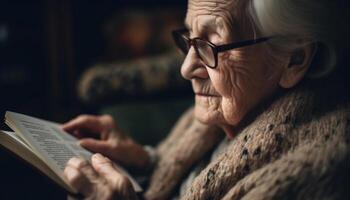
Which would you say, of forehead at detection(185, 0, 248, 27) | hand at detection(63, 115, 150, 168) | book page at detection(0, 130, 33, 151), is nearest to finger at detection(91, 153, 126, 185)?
book page at detection(0, 130, 33, 151)

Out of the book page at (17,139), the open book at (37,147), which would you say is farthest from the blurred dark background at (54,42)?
the book page at (17,139)

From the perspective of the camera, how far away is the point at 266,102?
3.73 ft

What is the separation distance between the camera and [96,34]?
3.58m

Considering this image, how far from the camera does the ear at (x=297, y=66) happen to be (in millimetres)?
1068

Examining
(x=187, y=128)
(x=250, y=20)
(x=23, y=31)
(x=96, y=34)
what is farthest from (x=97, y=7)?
(x=250, y=20)

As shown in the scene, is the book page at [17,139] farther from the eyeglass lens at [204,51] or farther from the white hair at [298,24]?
the white hair at [298,24]

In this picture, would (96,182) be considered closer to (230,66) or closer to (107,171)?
(107,171)

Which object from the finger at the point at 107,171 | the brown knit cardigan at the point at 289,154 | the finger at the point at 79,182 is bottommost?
the brown knit cardigan at the point at 289,154

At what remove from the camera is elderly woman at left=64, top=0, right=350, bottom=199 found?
2.89 ft

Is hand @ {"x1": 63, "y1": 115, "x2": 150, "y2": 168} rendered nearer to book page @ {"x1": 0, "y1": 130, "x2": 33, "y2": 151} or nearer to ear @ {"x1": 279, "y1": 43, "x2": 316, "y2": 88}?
book page @ {"x1": 0, "y1": 130, "x2": 33, "y2": 151}

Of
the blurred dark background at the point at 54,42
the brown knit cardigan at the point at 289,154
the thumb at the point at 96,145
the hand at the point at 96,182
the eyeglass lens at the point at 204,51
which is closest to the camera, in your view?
the brown knit cardigan at the point at 289,154

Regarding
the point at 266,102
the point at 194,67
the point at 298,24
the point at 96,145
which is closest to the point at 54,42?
the point at 96,145

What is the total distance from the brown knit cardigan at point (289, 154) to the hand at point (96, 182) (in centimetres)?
14

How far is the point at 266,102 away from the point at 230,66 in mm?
131
